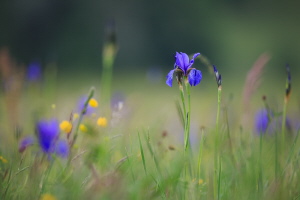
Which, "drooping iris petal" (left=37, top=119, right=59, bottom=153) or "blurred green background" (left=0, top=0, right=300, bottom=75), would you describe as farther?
"blurred green background" (left=0, top=0, right=300, bottom=75)

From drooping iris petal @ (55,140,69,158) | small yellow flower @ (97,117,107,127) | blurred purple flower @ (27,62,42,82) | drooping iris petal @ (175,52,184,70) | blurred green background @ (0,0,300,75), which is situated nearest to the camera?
drooping iris petal @ (175,52,184,70)

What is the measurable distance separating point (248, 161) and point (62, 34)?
19664 mm

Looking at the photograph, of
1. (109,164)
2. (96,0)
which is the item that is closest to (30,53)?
(96,0)

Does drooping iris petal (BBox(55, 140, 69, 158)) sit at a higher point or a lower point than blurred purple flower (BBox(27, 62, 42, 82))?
lower

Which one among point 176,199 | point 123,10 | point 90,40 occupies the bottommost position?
point 176,199

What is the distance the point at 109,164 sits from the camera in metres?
1.50

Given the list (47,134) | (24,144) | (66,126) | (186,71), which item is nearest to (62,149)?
(47,134)

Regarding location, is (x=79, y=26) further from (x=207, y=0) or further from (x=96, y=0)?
(x=207, y=0)

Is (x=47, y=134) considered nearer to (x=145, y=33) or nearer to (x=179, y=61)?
(x=179, y=61)

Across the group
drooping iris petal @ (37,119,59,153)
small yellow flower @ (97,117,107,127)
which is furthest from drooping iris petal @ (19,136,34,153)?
small yellow flower @ (97,117,107,127)

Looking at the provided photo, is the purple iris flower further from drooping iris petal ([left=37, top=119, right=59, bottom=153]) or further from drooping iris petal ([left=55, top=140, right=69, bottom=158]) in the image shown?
drooping iris petal ([left=55, top=140, right=69, bottom=158])

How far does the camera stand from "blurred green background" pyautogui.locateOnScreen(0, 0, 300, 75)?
19.3m

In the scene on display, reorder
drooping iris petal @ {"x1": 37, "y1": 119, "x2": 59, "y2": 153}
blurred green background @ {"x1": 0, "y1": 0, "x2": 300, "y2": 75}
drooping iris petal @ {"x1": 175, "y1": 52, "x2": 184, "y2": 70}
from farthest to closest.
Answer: blurred green background @ {"x1": 0, "y1": 0, "x2": 300, "y2": 75}, drooping iris petal @ {"x1": 37, "y1": 119, "x2": 59, "y2": 153}, drooping iris petal @ {"x1": 175, "y1": 52, "x2": 184, "y2": 70}

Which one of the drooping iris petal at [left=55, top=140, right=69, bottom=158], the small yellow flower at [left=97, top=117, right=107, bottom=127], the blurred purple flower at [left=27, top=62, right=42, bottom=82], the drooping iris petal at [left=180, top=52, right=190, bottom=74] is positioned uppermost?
the drooping iris petal at [left=180, top=52, right=190, bottom=74]
